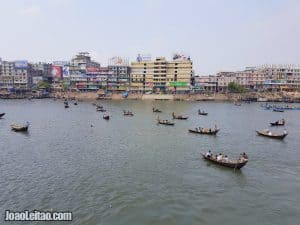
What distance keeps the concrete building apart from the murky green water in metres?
100

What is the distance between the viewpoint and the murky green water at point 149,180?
836 inches

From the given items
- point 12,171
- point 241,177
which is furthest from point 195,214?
point 12,171

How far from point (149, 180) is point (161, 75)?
12308cm

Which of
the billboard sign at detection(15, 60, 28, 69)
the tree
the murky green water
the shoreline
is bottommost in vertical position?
the murky green water

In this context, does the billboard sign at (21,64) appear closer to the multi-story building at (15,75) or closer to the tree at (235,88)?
the multi-story building at (15,75)

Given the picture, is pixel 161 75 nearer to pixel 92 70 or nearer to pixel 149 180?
pixel 92 70

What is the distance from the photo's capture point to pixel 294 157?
36.1 m

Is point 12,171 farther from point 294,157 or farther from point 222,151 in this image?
point 294,157

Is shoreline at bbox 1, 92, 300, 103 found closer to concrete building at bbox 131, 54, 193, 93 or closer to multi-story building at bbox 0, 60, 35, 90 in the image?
concrete building at bbox 131, 54, 193, 93

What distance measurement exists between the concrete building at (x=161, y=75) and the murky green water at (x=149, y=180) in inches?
3956

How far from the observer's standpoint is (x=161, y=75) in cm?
14800

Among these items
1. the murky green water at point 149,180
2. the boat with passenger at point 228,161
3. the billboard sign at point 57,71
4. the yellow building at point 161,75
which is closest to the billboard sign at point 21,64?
the billboard sign at point 57,71

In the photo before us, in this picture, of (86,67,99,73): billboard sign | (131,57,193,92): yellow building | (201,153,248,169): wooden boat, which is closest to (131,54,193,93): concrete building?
(131,57,193,92): yellow building

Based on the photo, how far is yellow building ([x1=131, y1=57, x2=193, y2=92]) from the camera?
145m
